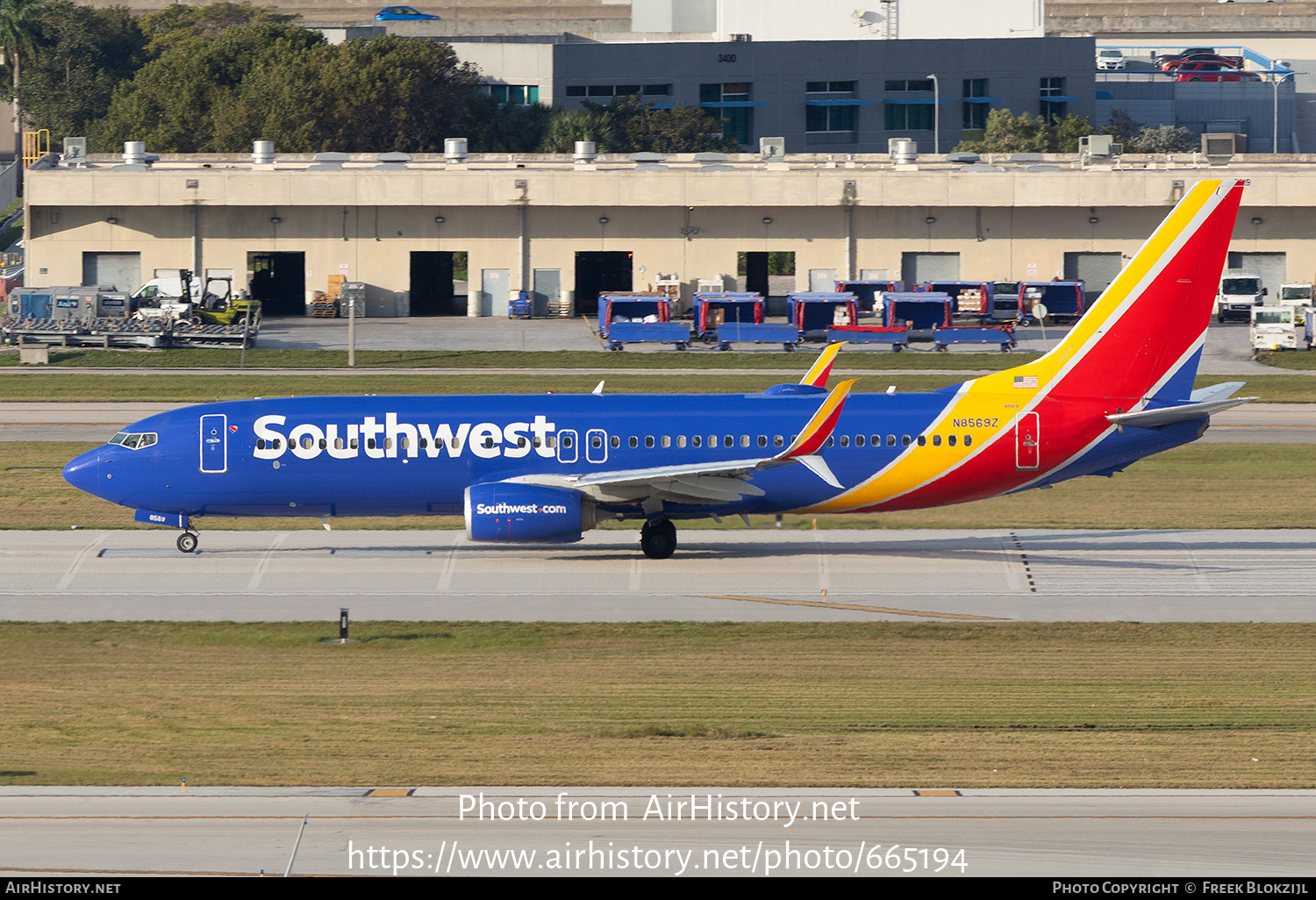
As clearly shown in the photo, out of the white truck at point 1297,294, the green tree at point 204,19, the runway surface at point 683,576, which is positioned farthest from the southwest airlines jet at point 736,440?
the green tree at point 204,19

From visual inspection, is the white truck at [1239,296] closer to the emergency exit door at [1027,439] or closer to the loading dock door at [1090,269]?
the loading dock door at [1090,269]

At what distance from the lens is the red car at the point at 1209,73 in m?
164

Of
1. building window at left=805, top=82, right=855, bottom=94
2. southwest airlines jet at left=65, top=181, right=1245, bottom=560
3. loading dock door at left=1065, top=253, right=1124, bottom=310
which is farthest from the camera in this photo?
building window at left=805, top=82, right=855, bottom=94

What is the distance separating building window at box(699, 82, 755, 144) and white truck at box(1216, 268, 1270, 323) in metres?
59.1

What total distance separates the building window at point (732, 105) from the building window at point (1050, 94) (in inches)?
1088

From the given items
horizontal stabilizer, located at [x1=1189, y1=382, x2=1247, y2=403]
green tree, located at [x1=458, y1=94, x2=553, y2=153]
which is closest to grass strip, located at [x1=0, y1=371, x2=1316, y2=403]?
horizontal stabilizer, located at [x1=1189, y1=382, x2=1247, y2=403]

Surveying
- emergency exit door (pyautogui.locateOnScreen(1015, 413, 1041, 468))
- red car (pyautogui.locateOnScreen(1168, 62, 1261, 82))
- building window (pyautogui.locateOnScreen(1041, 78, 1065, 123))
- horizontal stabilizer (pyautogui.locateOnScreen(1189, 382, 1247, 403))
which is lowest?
emergency exit door (pyautogui.locateOnScreen(1015, 413, 1041, 468))

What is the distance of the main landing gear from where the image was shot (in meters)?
36.8

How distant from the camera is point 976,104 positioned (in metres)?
142

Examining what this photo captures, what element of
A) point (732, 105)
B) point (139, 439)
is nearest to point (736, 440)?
point (139, 439)

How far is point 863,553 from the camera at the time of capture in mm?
37688

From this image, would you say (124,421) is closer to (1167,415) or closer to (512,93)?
(1167,415)

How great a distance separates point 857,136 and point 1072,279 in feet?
169

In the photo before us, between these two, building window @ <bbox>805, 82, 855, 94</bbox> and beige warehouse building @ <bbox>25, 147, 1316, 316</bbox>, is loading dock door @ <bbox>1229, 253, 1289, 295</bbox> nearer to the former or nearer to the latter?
beige warehouse building @ <bbox>25, 147, 1316, 316</bbox>
